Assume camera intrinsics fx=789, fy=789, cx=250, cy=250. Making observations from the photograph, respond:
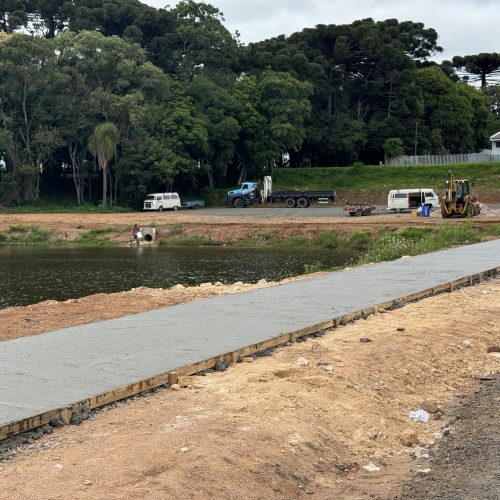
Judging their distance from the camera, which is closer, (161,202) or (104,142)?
(104,142)

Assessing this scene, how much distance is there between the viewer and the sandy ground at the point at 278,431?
511cm

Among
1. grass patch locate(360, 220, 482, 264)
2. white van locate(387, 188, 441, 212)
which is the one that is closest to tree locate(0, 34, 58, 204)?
white van locate(387, 188, 441, 212)

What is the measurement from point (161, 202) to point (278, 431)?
183ft

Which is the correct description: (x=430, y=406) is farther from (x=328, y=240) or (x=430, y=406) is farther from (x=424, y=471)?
(x=328, y=240)

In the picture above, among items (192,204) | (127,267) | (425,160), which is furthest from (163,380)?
(425,160)

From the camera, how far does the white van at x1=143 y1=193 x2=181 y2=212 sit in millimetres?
60844

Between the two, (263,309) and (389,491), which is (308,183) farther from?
(389,491)

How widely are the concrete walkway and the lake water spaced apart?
31.1 feet

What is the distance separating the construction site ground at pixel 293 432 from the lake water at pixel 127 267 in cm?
1307

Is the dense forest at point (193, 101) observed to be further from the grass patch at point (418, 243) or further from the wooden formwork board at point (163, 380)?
the wooden formwork board at point (163, 380)

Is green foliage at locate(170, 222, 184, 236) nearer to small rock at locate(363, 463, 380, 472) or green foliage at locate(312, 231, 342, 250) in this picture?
green foliage at locate(312, 231, 342, 250)

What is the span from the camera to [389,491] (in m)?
5.55

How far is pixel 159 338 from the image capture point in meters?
8.98

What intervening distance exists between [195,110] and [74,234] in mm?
23991
